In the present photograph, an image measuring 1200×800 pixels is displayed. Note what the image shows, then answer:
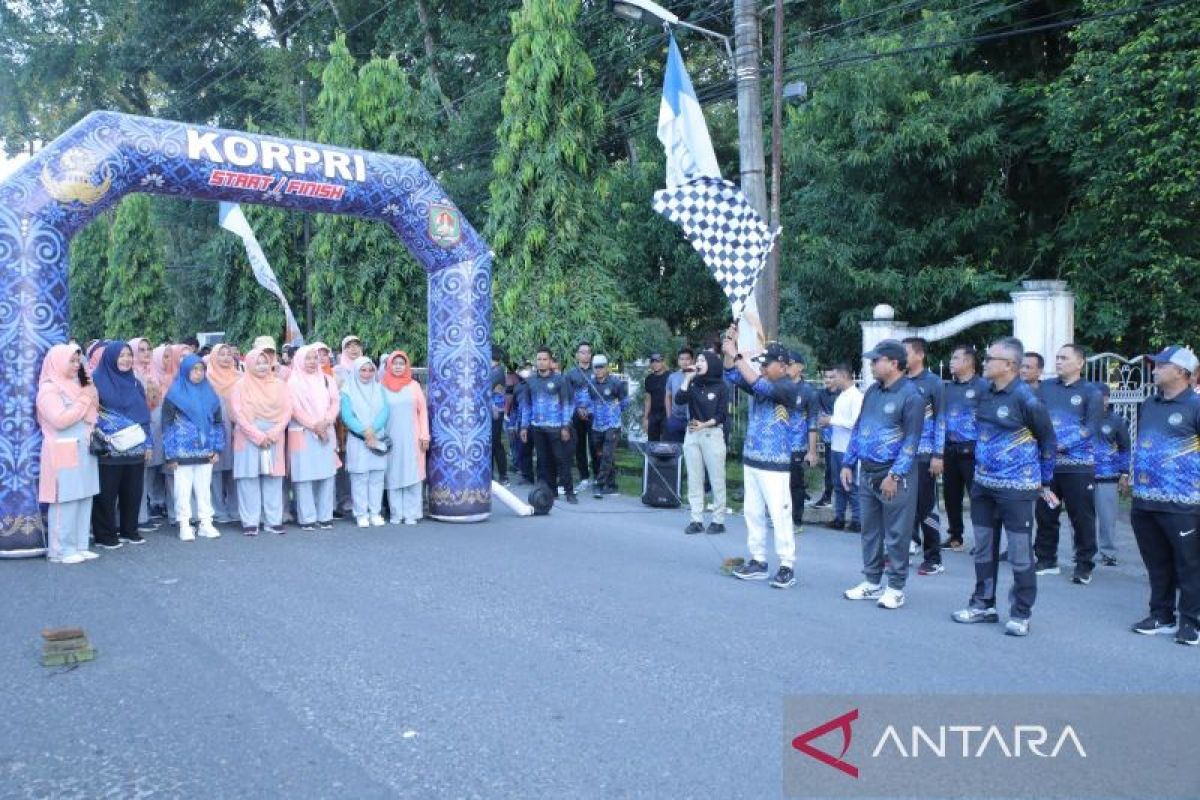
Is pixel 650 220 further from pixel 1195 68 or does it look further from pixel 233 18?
pixel 233 18

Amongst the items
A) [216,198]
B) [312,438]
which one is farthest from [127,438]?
[216,198]

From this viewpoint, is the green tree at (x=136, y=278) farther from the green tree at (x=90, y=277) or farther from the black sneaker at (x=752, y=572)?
the black sneaker at (x=752, y=572)

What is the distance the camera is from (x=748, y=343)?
9.49 m

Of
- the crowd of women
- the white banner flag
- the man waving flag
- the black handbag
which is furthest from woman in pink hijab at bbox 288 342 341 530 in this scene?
the white banner flag

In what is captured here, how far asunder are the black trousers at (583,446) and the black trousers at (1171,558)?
7890 millimetres

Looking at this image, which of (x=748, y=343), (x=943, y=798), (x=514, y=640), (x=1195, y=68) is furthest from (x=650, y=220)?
(x=943, y=798)

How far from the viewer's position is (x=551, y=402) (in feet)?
42.9

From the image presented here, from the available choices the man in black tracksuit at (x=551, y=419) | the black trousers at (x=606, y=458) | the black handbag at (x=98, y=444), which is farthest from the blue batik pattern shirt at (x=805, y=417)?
the black handbag at (x=98, y=444)

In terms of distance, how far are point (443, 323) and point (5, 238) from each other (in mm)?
4140

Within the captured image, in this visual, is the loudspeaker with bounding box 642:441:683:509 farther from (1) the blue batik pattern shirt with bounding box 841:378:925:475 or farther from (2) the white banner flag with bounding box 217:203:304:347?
(2) the white banner flag with bounding box 217:203:304:347

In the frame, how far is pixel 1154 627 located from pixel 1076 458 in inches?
81.3

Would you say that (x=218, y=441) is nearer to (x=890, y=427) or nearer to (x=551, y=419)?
(x=551, y=419)

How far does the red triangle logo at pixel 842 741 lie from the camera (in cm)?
452

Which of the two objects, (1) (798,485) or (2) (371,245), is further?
(2) (371,245)
